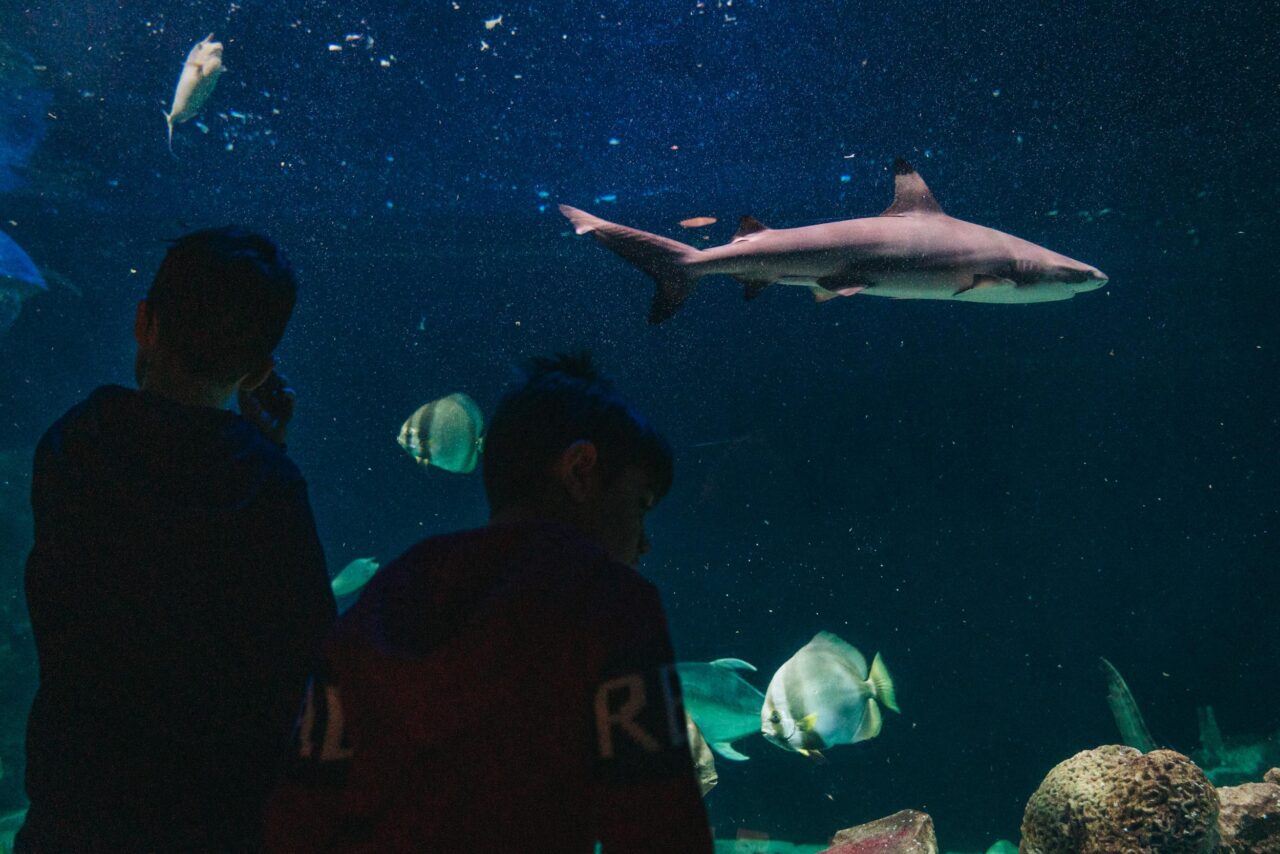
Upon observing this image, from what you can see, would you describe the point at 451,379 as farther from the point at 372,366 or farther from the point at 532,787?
the point at 532,787


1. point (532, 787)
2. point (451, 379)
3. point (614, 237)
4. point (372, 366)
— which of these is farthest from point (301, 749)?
point (372, 366)

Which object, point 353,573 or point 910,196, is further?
point 353,573

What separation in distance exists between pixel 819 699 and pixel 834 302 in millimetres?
10751

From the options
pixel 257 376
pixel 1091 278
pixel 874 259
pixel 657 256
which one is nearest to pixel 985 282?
pixel 874 259

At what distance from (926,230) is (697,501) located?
1014cm

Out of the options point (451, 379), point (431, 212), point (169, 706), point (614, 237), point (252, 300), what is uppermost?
point (431, 212)

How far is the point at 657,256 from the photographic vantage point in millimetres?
3896

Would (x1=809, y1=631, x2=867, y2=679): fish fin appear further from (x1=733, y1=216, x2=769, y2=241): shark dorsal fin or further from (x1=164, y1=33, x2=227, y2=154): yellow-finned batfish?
(x1=164, y1=33, x2=227, y2=154): yellow-finned batfish

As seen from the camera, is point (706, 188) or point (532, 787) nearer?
point (532, 787)

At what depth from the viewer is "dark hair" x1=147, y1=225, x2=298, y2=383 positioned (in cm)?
190

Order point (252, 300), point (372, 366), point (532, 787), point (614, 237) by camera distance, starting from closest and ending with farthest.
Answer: point (532, 787) < point (252, 300) < point (614, 237) < point (372, 366)

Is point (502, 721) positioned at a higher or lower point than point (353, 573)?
higher

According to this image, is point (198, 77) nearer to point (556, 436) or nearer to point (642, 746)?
point (556, 436)

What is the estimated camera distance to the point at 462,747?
113 centimetres
